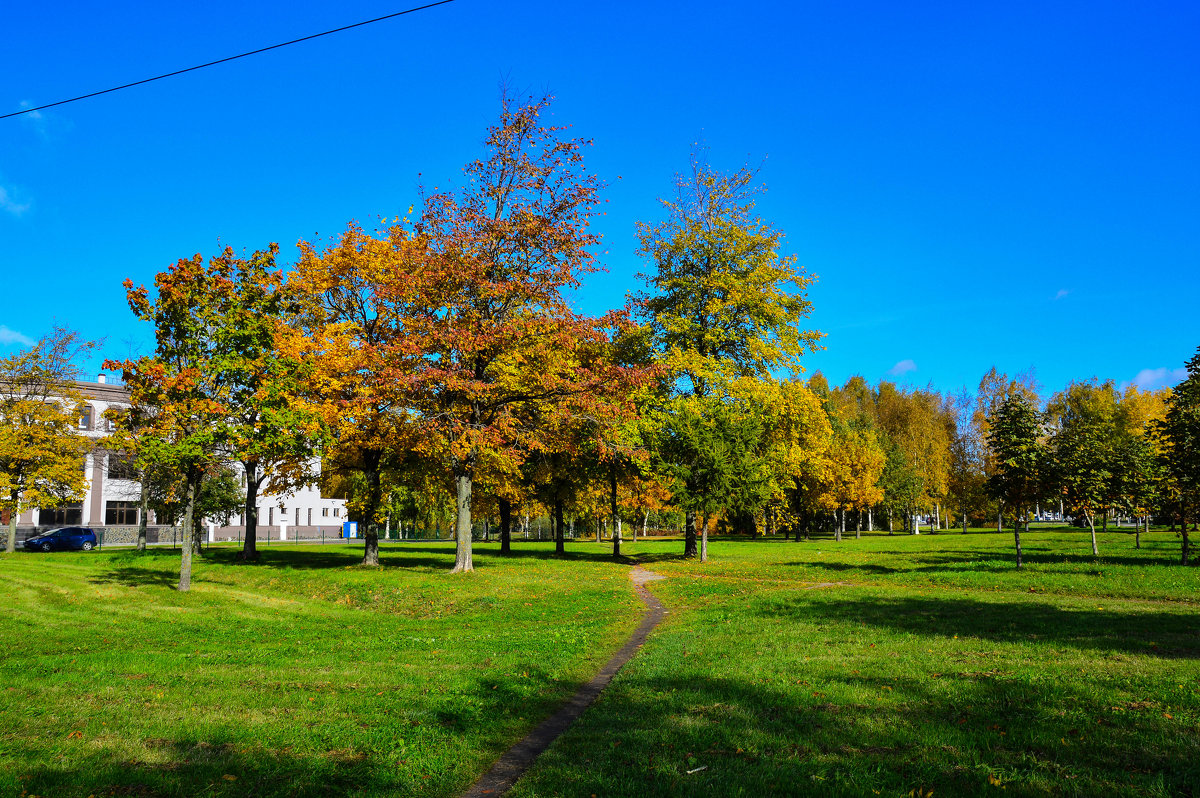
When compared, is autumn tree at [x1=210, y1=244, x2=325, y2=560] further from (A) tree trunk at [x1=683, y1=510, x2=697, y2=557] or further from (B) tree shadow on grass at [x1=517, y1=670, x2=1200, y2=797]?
(A) tree trunk at [x1=683, y1=510, x2=697, y2=557]

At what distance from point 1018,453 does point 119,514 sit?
6717cm

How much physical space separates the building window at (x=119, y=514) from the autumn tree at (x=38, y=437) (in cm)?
2273

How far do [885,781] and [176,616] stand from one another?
17.0 metres

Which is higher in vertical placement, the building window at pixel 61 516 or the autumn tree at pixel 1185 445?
the autumn tree at pixel 1185 445

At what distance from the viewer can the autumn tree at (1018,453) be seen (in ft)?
81.4

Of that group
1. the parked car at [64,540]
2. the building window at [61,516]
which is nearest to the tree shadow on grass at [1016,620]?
the parked car at [64,540]

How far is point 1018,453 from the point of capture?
24.9 metres

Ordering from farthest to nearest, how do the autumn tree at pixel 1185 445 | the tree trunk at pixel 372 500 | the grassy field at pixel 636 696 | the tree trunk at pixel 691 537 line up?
the tree trunk at pixel 691 537 → the tree trunk at pixel 372 500 → the autumn tree at pixel 1185 445 → the grassy field at pixel 636 696

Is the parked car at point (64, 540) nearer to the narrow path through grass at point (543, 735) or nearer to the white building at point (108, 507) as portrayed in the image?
the white building at point (108, 507)

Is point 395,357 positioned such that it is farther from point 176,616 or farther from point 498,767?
point 498,767

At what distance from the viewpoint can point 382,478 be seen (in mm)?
31062

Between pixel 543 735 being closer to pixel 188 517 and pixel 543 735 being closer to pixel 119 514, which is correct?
pixel 188 517

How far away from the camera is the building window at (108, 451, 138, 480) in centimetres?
2426

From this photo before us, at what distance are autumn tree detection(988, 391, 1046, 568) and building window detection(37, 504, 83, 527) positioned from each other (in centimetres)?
6546
